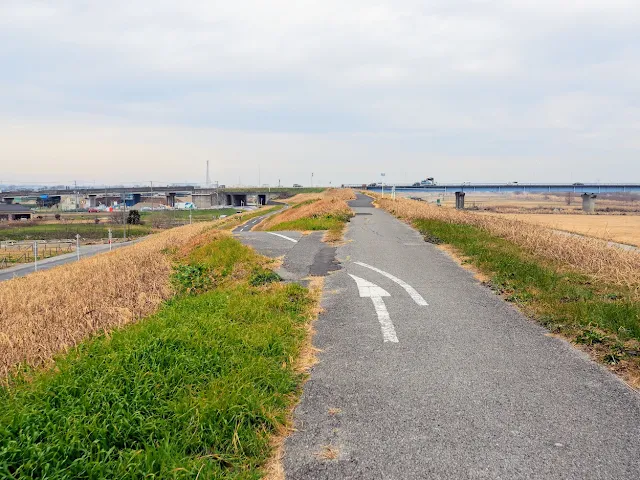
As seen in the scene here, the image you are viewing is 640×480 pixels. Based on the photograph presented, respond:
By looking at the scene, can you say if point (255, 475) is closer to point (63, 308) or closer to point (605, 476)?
point (605, 476)

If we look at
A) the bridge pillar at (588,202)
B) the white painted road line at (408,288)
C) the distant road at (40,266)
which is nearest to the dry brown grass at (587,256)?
the white painted road line at (408,288)

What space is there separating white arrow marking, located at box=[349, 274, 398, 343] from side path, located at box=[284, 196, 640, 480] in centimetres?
4

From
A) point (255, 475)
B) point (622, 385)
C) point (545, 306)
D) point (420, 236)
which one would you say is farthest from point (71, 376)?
point (420, 236)

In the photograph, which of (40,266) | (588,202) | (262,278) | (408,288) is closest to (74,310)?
(262,278)

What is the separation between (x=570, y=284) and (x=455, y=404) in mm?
5461

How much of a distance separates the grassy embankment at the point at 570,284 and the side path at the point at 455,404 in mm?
350

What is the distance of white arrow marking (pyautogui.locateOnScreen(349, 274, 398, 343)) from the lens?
614 centimetres

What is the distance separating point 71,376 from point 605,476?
15.0ft

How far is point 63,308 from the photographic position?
9047mm

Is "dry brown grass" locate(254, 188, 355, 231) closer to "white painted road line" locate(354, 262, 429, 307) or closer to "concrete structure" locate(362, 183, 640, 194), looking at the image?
"white painted road line" locate(354, 262, 429, 307)

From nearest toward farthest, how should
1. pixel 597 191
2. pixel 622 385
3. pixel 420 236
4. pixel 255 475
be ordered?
pixel 255 475 → pixel 622 385 → pixel 420 236 → pixel 597 191

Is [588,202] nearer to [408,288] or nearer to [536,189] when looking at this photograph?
[536,189]

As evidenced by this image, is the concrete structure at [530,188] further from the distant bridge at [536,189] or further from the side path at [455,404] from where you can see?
the side path at [455,404]

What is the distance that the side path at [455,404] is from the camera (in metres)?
3.28
